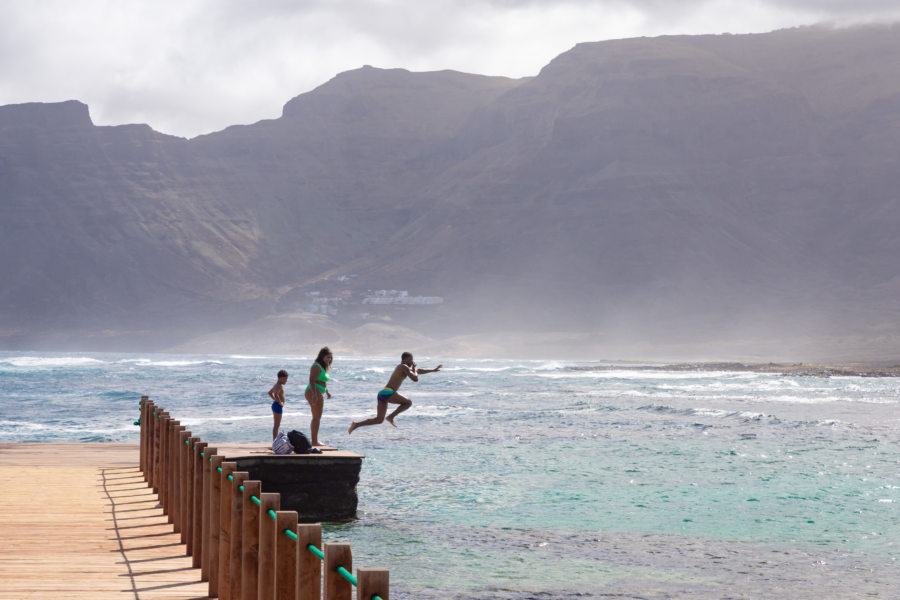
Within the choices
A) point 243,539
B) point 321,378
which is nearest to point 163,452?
point 321,378

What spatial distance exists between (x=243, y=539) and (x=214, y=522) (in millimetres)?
1330

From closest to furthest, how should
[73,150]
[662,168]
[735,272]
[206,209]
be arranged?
[735,272] → [662,168] → [206,209] → [73,150]

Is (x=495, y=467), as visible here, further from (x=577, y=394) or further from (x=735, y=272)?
(x=735, y=272)

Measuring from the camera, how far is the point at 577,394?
5097 centimetres

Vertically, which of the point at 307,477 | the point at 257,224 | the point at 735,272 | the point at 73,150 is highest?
the point at 73,150

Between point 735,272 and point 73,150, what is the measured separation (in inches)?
4818

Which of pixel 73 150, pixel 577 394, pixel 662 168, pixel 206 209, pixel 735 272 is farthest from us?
pixel 73 150

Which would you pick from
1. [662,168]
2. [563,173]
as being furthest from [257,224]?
[662,168]

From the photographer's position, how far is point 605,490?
1808 centimetres

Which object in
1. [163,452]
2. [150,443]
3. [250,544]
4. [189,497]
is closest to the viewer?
[250,544]

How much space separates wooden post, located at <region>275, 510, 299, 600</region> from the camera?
515cm

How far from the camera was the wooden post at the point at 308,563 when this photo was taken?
462cm

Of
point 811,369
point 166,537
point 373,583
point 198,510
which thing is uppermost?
point 811,369

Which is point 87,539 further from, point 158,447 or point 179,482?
point 158,447
